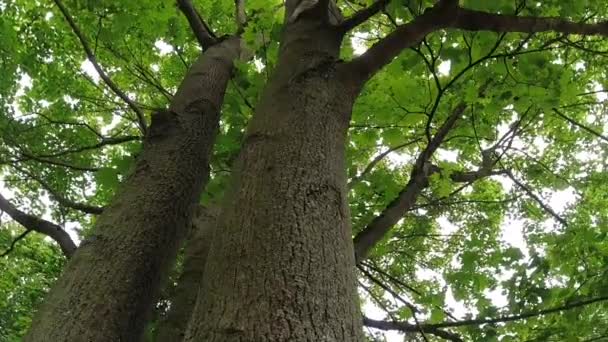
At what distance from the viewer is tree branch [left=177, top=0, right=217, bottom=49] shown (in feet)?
11.5

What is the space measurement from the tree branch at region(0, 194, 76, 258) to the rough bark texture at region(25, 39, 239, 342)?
536mm

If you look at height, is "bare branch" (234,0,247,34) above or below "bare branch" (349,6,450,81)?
above

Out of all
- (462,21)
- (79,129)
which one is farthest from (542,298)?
(79,129)

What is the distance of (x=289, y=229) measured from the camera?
118cm

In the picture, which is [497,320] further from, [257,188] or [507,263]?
[257,188]

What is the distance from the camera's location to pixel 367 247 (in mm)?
2748

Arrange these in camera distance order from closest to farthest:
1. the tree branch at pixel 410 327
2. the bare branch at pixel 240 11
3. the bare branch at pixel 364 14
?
the bare branch at pixel 364 14, the tree branch at pixel 410 327, the bare branch at pixel 240 11

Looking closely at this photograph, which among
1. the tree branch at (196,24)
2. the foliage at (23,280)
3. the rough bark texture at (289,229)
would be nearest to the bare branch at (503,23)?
the rough bark texture at (289,229)

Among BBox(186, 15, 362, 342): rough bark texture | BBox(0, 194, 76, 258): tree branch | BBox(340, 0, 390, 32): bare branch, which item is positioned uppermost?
BBox(340, 0, 390, 32): bare branch

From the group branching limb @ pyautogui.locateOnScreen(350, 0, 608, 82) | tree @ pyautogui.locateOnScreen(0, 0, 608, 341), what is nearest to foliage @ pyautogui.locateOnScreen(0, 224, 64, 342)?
tree @ pyautogui.locateOnScreen(0, 0, 608, 341)

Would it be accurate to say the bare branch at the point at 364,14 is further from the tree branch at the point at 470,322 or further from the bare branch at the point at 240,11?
the bare branch at the point at 240,11

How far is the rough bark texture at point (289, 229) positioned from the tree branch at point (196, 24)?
74.7 inches

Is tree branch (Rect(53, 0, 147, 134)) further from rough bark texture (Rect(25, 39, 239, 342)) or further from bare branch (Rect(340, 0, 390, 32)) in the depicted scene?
bare branch (Rect(340, 0, 390, 32))

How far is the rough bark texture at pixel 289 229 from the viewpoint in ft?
3.15
